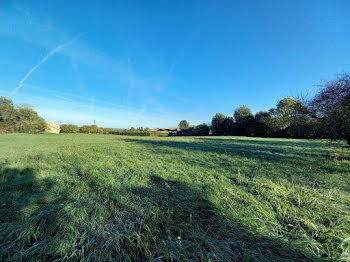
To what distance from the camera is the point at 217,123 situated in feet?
138

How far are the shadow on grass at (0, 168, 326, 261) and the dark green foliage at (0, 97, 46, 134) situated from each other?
4068 cm

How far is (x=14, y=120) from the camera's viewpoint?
2869 centimetres

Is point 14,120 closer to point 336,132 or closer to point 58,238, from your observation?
point 58,238

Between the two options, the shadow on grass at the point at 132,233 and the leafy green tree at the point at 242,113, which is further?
the leafy green tree at the point at 242,113

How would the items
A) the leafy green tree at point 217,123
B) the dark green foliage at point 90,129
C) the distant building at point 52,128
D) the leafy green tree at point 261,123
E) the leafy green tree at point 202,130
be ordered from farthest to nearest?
the leafy green tree at point 202,130 → the dark green foliage at point 90,129 → the leafy green tree at point 217,123 → the distant building at point 52,128 → the leafy green tree at point 261,123

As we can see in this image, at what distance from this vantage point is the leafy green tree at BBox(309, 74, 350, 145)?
5.27m

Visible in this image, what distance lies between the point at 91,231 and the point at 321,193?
4380 millimetres

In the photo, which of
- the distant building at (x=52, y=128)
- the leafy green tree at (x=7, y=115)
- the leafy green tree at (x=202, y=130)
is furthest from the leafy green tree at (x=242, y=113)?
the distant building at (x=52, y=128)

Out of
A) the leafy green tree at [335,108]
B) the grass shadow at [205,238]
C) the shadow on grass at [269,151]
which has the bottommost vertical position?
the grass shadow at [205,238]

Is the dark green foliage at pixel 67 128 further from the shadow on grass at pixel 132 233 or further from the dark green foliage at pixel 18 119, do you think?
the shadow on grass at pixel 132 233

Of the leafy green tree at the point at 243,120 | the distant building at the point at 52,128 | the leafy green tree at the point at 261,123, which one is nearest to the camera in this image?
the leafy green tree at the point at 261,123

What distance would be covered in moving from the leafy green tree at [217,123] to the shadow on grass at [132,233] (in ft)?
135

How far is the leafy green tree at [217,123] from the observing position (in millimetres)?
41219

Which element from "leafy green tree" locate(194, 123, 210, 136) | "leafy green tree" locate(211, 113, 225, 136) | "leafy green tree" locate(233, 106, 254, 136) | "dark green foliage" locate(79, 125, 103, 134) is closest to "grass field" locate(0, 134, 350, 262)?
"leafy green tree" locate(233, 106, 254, 136)
